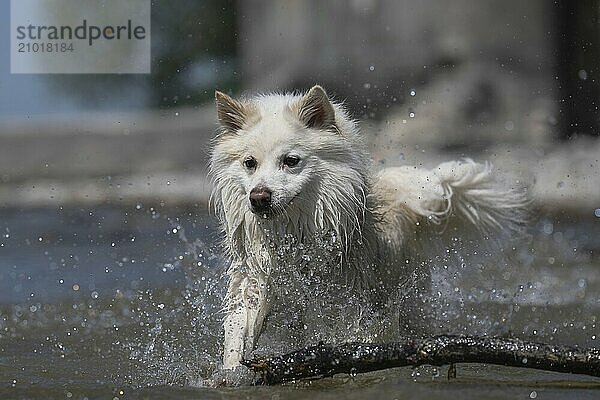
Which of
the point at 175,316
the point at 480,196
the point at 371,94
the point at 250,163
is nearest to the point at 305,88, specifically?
the point at 371,94

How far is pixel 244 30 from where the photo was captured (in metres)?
Answer: 18.8

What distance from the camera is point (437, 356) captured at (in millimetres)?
3932

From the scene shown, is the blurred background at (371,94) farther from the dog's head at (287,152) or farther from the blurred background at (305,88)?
the dog's head at (287,152)

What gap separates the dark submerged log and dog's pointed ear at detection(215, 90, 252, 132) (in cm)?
126

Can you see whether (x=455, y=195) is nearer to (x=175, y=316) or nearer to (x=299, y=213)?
(x=299, y=213)

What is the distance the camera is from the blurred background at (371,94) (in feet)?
52.7

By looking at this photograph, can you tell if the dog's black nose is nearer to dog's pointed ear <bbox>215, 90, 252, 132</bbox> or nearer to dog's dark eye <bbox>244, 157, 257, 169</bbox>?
dog's dark eye <bbox>244, 157, 257, 169</bbox>

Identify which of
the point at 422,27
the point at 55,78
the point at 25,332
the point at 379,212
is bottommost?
the point at 25,332

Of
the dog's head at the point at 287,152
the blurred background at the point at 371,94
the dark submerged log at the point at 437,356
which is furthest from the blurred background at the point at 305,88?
the dark submerged log at the point at 437,356

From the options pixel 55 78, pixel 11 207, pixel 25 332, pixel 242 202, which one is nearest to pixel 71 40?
pixel 55 78

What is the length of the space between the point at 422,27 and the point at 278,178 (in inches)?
539

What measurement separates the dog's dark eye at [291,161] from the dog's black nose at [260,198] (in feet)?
0.76

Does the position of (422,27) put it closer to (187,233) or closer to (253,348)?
(187,233)

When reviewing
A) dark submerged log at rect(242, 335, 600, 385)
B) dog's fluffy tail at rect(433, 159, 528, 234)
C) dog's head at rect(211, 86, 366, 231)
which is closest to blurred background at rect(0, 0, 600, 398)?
dog's fluffy tail at rect(433, 159, 528, 234)
